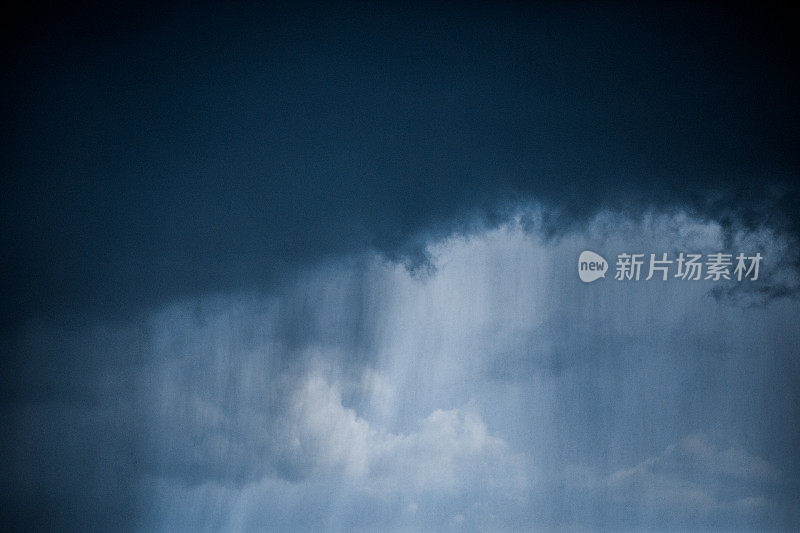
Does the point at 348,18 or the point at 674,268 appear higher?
the point at 348,18

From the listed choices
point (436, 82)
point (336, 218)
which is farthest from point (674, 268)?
point (336, 218)

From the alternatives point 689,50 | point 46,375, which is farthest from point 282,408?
point 689,50

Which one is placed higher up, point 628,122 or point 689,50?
point 689,50

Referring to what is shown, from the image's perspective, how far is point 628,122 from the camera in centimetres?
267

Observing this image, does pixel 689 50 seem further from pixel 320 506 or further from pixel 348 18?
pixel 320 506

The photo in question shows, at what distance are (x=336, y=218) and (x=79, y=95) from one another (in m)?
1.44

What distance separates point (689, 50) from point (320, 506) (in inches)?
115

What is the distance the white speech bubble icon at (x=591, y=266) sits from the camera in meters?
2.68

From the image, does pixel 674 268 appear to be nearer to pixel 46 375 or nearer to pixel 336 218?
pixel 336 218

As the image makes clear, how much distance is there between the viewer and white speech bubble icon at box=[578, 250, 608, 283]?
105 inches

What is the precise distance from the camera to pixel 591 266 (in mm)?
2680

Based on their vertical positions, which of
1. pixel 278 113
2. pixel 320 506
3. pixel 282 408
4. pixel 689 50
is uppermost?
pixel 689 50

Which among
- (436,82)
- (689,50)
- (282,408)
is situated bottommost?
(282,408)

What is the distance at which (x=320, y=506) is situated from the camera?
8.75 ft
